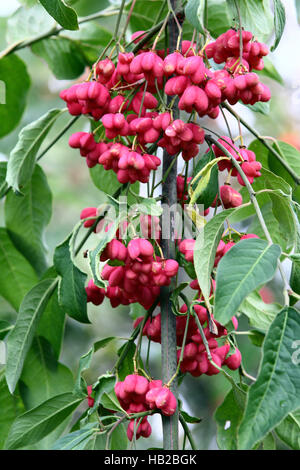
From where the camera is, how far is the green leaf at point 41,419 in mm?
979

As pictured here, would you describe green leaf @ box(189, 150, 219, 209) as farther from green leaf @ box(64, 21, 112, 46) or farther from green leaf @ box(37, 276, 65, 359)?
green leaf @ box(64, 21, 112, 46)

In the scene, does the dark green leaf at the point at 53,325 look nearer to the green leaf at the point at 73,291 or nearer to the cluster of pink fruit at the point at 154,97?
the green leaf at the point at 73,291

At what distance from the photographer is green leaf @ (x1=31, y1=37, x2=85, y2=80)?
1367 mm

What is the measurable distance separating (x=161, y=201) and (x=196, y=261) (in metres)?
0.16

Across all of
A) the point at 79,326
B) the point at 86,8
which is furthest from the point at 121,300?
the point at 79,326

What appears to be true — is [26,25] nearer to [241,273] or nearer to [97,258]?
[97,258]

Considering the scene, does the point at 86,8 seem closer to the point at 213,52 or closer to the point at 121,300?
the point at 213,52

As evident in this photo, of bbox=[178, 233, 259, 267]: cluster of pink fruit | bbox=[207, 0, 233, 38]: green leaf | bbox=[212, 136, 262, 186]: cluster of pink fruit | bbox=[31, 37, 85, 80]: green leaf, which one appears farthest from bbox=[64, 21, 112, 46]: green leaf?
bbox=[178, 233, 259, 267]: cluster of pink fruit

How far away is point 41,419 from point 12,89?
0.65 m

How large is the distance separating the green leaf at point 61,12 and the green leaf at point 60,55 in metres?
0.54

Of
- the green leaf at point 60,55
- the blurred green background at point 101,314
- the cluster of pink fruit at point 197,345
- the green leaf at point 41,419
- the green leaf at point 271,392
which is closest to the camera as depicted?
the green leaf at point 271,392

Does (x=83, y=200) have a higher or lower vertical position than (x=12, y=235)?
lower

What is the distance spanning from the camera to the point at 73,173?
2.81 metres

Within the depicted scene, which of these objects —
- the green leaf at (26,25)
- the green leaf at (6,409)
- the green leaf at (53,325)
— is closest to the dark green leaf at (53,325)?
the green leaf at (53,325)
